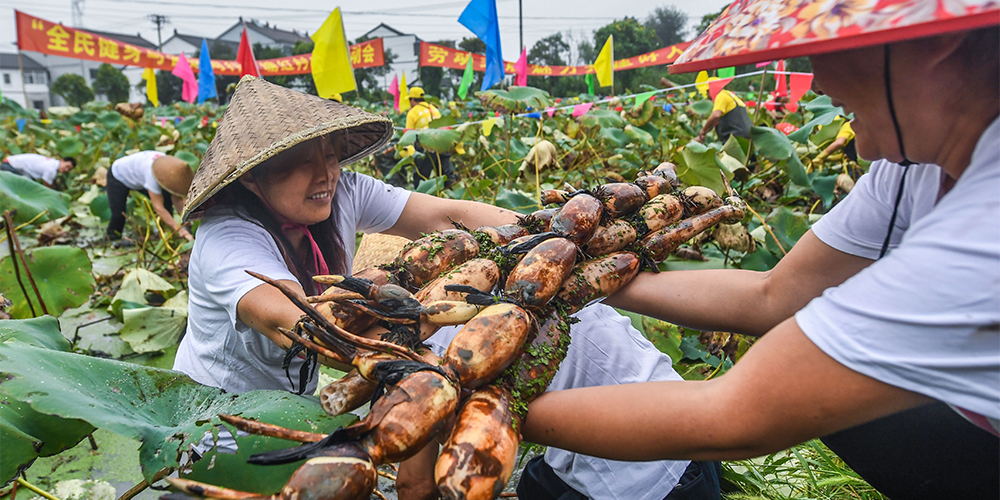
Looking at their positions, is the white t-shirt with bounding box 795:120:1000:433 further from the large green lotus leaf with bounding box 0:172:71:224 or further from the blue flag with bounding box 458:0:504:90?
the blue flag with bounding box 458:0:504:90

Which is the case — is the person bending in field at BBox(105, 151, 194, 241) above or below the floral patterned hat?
below

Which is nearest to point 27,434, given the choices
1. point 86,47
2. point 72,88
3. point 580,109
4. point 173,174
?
point 173,174

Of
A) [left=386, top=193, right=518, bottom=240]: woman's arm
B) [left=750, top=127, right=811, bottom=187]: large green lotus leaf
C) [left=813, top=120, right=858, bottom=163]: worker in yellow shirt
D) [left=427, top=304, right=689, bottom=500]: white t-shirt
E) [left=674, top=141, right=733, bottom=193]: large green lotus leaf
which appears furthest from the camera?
[left=813, top=120, right=858, bottom=163]: worker in yellow shirt

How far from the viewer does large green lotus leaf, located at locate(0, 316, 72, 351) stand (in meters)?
1.26

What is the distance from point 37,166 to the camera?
17.6 feet

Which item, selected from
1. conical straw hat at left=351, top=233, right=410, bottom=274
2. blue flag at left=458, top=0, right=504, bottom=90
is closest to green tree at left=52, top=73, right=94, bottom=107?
blue flag at left=458, top=0, right=504, bottom=90

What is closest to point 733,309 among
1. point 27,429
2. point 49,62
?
point 27,429

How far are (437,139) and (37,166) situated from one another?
4.97 metres

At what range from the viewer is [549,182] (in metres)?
3.77

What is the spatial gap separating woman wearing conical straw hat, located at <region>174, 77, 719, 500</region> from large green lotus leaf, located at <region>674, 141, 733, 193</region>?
0.83m

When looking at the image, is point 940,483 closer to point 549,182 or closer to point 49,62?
point 549,182

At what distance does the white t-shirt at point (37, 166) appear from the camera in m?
5.33

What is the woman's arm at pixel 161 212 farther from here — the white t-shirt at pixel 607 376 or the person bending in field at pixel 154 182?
the white t-shirt at pixel 607 376

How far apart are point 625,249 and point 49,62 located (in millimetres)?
60298
